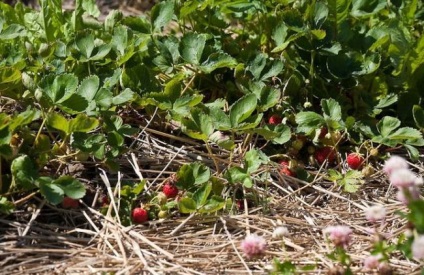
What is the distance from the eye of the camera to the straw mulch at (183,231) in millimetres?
1577

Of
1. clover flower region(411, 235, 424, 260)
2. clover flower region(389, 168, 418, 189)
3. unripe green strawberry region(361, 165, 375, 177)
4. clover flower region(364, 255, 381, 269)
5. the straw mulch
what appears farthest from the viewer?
unripe green strawberry region(361, 165, 375, 177)

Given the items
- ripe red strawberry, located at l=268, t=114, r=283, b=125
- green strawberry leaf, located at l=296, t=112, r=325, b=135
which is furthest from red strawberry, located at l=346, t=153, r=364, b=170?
ripe red strawberry, located at l=268, t=114, r=283, b=125

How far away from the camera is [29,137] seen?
1.77 m

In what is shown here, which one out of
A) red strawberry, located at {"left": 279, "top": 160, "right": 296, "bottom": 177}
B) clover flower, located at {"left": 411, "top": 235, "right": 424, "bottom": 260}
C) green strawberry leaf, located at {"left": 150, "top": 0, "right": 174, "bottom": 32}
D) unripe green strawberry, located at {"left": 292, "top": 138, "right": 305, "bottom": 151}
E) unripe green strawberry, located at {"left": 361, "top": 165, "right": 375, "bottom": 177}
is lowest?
red strawberry, located at {"left": 279, "top": 160, "right": 296, "bottom": 177}

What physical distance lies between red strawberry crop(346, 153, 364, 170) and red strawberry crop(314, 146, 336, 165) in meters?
0.05

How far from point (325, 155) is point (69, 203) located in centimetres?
67

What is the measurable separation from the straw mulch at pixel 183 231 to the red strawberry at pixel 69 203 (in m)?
0.01

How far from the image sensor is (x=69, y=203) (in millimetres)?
1737

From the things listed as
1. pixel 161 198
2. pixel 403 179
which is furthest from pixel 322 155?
pixel 403 179

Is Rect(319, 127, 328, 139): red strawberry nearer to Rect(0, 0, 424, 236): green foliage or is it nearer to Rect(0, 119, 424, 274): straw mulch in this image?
Rect(0, 0, 424, 236): green foliage

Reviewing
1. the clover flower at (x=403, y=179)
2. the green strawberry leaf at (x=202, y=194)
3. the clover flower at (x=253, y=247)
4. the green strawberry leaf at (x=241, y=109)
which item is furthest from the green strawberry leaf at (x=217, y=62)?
the clover flower at (x=403, y=179)

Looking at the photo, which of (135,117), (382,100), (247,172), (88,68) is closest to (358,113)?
(382,100)

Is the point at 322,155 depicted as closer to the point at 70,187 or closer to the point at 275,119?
the point at 275,119

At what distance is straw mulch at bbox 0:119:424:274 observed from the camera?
1577mm
